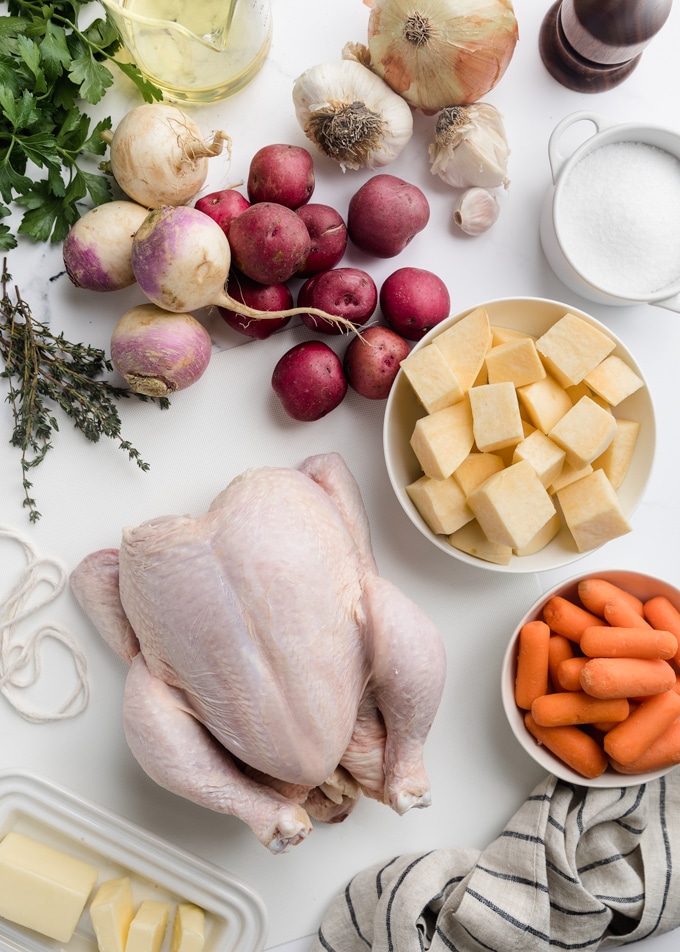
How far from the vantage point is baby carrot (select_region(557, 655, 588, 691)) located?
134 centimetres

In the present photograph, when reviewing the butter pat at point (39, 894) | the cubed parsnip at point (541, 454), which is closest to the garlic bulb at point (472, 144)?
the cubed parsnip at point (541, 454)

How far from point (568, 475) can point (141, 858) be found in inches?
40.9

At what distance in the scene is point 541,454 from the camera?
1.28 meters

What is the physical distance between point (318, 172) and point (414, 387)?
0.50 meters

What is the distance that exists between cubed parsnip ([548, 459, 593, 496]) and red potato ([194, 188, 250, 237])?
2.34 ft

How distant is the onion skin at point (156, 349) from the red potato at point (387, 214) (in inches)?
13.7

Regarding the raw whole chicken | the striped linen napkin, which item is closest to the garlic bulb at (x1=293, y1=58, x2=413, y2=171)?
the raw whole chicken

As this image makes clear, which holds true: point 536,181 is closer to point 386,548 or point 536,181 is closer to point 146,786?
point 386,548

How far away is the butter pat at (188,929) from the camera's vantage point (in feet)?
4.45

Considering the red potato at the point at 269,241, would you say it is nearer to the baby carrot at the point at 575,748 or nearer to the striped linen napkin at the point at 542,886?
the baby carrot at the point at 575,748

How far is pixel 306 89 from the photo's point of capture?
1.34 meters

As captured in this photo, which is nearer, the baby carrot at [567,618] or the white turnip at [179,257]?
the white turnip at [179,257]

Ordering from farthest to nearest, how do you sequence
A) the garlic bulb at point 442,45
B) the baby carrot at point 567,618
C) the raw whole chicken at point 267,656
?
the baby carrot at point 567,618 < the garlic bulb at point 442,45 < the raw whole chicken at point 267,656

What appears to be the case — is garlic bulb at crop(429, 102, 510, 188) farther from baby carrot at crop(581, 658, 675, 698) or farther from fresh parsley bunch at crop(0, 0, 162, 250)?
baby carrot at crop(581, 658, 675, 698)
